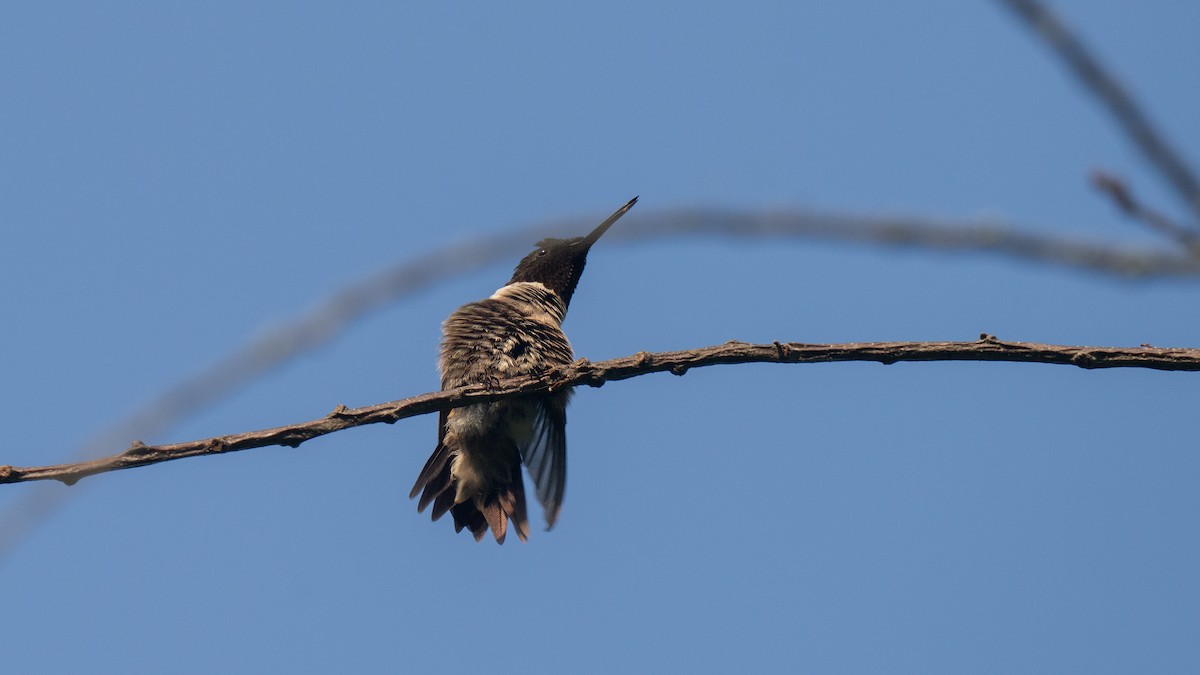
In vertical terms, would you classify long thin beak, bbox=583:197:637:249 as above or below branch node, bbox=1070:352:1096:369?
above

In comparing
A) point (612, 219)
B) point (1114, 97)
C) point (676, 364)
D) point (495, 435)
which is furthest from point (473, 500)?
point (1114, 97)

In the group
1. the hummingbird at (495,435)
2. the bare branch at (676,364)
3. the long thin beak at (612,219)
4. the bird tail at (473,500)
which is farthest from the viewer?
the long thin beak at (612,219)

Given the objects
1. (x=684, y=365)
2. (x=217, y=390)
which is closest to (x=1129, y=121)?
(x=217, y=390)

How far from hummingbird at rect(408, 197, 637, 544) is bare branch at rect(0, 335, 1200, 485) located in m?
1.66

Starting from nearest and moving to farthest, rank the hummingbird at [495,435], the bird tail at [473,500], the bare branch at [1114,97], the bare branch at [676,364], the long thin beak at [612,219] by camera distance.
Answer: the bare branch at [1114,97] → the bare branch at [676,364] → the hummingbird at [495,435] → the bird tail at [473,500] → the long thin beak at [612,219]

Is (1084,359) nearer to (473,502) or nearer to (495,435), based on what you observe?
(495,435)

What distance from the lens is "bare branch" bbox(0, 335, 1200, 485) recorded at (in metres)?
3.39

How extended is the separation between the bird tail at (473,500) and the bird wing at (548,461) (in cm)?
12

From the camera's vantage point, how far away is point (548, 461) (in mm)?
5871

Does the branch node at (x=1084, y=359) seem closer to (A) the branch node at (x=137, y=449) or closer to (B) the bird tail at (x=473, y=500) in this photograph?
(A) the branch node at (x=137, y=449)

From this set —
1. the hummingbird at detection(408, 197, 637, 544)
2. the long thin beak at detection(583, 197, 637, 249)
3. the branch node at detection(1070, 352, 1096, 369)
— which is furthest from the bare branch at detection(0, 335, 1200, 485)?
the long thin beak at detection(583, 197, 637, 249)

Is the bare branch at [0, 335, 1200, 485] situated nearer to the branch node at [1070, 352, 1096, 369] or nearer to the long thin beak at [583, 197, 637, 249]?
the branch node at [1070, 352, 1096, 369]

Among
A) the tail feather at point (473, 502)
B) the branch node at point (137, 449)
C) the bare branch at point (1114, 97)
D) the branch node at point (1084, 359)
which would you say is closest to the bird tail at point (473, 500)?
the tail feather at point (473, 502)

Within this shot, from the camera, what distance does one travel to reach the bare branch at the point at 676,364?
3387 mm
